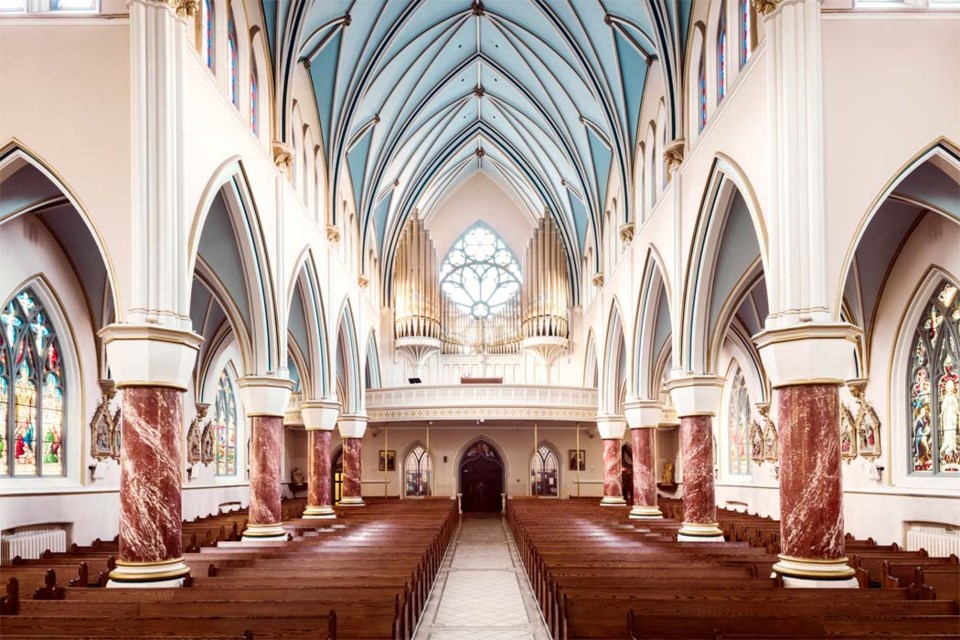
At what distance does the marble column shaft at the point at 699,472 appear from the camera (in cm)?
1678

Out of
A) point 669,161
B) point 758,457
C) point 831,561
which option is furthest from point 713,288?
point 758,457

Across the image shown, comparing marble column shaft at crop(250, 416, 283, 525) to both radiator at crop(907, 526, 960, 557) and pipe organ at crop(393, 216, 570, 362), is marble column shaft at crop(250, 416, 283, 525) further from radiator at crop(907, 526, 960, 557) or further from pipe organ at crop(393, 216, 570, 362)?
pipe organ at crop(393, 216, 570, 362)

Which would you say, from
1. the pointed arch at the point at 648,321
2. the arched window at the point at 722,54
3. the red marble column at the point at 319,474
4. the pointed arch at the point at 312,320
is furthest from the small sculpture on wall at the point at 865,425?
the red marble column at the point at 319,474

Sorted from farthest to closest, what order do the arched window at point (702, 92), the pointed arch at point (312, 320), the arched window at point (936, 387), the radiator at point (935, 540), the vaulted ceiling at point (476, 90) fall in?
the pointed arch at point (312, 320) < the vaulted ceiling at point (476, 90) < the arched window at point (702, 92) < the arched window at point (936, 387) < the radiator at point (935, 540)

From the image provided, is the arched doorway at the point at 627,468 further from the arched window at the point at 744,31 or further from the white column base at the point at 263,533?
the arched window at the point at 744,31

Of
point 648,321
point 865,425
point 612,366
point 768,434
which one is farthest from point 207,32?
point 768,434

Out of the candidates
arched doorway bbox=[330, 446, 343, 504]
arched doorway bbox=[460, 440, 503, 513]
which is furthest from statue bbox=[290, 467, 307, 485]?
arched doorway bbox=[460, 440, 503, 513]

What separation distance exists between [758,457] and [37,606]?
19752 millimetres

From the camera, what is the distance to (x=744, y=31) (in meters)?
13.8

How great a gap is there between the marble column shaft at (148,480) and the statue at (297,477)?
25875mm

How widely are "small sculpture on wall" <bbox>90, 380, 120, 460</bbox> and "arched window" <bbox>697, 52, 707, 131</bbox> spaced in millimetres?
12688

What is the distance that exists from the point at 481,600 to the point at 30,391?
9169 mm

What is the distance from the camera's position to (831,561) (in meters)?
10.4

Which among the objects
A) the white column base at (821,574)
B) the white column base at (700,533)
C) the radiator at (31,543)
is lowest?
the white column base at (700,533)
